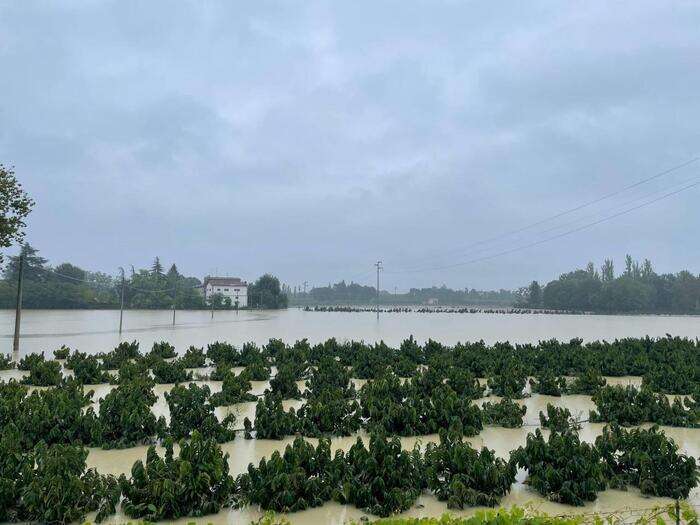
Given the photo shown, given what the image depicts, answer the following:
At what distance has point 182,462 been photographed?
5.31 m

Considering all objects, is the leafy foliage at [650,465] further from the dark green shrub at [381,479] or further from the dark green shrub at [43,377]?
the dark green shrub at [43,377]

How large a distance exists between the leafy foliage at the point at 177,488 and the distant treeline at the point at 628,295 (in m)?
88.4

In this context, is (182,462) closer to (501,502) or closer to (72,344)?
(501,502)

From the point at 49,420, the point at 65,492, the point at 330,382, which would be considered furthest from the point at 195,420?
the point at 330,382

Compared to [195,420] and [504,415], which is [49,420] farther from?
[504,415]

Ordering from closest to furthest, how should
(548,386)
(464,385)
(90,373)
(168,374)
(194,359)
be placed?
(464,385) → (548,386) → (90,373) → (168,374) → (194,359)

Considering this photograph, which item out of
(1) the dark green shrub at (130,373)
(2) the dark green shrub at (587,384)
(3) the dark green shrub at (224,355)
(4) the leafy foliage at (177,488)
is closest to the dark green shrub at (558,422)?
(2) the dark green shrub at (587,384)

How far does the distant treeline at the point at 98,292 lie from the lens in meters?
56.2

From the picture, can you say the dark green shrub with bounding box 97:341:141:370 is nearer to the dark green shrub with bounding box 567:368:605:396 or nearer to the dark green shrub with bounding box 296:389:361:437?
the dark green shrub with bounding box 296:389:361:437

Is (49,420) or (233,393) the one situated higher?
(49,420)

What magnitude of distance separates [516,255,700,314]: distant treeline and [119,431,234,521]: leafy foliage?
88420 millimetres

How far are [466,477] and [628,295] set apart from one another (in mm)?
88694

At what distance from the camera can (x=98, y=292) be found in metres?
75.1

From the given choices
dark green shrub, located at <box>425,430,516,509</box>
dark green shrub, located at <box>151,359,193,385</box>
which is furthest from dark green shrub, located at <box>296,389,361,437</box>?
dark green shrub, located at <box>151,359,193,385</box>
